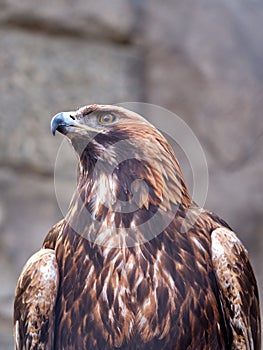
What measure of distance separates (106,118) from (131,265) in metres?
0.48

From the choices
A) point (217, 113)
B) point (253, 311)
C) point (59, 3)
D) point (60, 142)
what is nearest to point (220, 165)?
point (217, 113)

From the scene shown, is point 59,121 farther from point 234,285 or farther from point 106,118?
point 234,285

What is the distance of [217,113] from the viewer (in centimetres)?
461

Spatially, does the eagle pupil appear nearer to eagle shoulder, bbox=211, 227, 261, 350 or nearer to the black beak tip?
the black beak tip

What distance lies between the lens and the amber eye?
251 cm

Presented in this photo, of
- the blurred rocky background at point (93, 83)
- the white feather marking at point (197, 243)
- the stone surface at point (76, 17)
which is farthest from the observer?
the stone surface at point (76, 17)

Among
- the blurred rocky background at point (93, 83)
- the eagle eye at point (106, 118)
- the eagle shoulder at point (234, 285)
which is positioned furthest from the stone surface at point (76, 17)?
the eagle shoulder at point (234, 285)

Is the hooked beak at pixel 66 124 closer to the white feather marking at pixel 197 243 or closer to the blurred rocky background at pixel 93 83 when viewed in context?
the white feather marking at pixel 197 243

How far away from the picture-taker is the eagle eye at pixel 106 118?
2.51 metres

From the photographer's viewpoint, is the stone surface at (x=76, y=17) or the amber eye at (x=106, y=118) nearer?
the amber eye at (x=106, y=118)

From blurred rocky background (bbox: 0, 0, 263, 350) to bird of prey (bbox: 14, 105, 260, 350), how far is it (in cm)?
210

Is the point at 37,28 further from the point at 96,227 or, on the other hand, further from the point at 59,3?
the point at 96,227

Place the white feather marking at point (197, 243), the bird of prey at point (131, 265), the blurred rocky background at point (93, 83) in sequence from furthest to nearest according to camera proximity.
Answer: the blurred rocky background at point (93, 83)
the white feather marking at point (197, 243)
the bird of prey at point (131, 265)

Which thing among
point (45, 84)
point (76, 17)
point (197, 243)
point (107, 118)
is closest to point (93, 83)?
point (45, 84)
